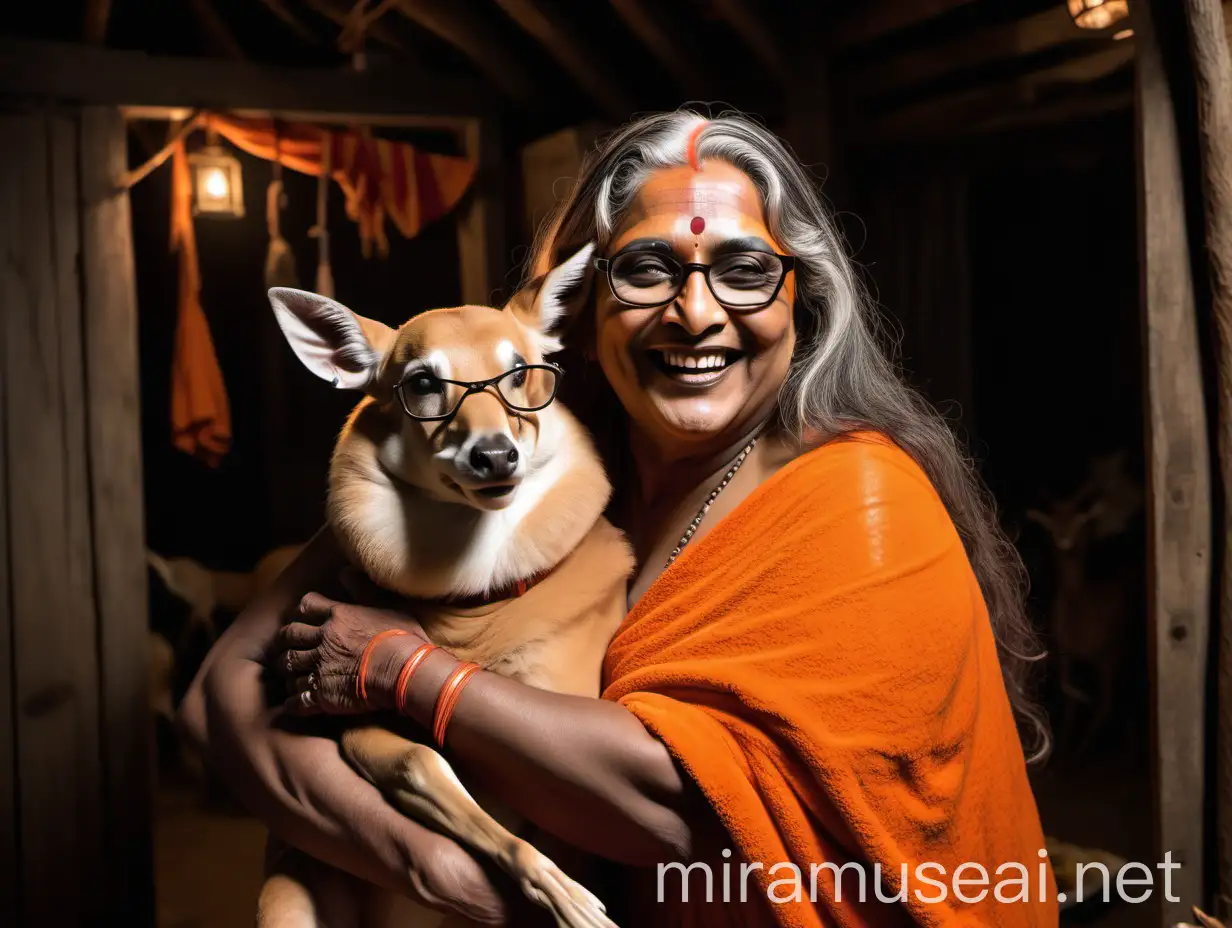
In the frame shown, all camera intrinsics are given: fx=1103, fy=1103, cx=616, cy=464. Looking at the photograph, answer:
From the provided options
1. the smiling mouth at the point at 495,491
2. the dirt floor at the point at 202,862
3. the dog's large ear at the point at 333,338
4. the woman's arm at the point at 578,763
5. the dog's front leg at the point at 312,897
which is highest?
the dog's large ear at the point at 333,338

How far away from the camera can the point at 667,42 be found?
3.13 metres

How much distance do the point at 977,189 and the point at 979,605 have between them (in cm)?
238

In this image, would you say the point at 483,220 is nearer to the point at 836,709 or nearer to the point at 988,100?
the point at 988,100

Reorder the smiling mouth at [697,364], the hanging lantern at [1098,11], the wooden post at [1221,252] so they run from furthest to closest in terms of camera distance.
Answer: the hanging lantern at [1098,11]
the wooden post at [1221,252]
the smiling mouth at [697,364]

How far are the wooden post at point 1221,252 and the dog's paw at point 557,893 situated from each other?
60.0 inches

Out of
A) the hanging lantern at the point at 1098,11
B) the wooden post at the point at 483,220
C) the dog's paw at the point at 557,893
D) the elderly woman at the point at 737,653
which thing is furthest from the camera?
the wooden post at the point at 483,220

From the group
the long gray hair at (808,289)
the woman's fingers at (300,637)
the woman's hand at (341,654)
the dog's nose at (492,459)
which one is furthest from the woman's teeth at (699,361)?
the woman's fingers at (300,637)

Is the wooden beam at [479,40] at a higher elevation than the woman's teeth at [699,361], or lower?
higher

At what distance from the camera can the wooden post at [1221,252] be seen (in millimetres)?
2170

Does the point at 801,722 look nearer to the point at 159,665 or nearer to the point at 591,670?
the point at 591,670

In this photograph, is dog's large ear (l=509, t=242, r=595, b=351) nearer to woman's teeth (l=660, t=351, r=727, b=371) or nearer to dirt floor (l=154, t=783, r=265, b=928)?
woman's teeth (l=660, t=351, r=727, b=371)

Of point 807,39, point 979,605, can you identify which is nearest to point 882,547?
point 979,605

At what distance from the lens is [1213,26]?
216 cm

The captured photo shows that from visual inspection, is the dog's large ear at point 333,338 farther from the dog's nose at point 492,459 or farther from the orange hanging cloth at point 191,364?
the orange hanging cloth at point 191,364
